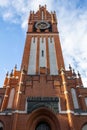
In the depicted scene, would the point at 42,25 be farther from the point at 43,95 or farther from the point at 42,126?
the point at 42,126

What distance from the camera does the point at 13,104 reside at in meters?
21.5

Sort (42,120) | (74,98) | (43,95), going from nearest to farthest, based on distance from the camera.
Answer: (42,120) < (43,95) < (74,98)

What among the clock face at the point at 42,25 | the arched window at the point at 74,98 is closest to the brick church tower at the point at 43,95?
the arched window at the point at 74,98

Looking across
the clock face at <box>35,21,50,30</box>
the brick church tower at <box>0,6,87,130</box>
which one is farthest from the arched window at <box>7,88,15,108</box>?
the clock face at <box>35,21,50,30</box>

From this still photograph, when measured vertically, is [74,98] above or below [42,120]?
above

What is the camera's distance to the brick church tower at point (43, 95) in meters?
19.7

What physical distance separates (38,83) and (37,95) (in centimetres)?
190

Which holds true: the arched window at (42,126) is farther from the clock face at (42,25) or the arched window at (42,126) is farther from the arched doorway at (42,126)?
the clock face at (42,25)

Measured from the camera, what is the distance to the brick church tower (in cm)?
1972

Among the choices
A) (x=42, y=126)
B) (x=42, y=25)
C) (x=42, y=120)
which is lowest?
(x=42, y=126)

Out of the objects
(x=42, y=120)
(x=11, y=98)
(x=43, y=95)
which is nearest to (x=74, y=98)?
(x=43, y=95)

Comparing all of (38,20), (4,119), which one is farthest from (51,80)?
(38,20)

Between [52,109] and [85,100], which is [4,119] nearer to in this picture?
[52,109]

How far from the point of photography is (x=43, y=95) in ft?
71.8
